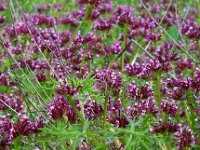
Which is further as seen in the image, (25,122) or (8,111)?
(8,111)

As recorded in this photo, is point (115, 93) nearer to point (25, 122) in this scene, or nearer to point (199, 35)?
point (25, 122)

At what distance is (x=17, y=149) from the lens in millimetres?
1820

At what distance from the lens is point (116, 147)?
180 centimetres

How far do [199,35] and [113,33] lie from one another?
1509 mm

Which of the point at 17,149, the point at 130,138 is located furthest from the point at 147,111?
the point at 17,149

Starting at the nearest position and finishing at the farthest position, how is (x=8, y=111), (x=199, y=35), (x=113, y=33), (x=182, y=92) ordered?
(x=182, y=92) → (x=8, y=111) → (x=199, y=35) → (x=113, y=33)

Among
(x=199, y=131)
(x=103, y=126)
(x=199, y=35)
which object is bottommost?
(x=199, y=131)

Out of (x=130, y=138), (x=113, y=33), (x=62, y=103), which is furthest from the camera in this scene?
(x=113, y=33)

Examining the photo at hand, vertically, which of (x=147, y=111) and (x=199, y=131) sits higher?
(x=147, y=111)

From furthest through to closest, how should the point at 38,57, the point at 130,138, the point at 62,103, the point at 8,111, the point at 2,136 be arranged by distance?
the point at 38,57, the point at 8,111, the point at 2,136, the point at 62,103, the point at 130,138

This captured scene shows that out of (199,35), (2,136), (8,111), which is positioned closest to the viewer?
(2,136)

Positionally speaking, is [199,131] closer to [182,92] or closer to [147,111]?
[182,92]

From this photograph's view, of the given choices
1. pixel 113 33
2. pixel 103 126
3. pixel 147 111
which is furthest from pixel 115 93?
pixel 113 33

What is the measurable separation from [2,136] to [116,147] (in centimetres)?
42
